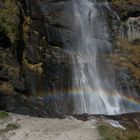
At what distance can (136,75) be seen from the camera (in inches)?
1324

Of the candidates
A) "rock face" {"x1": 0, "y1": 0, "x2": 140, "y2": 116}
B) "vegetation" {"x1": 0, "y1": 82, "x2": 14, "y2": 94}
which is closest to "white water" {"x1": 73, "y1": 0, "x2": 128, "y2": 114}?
"rock face" {"x1": 0, "y1": 0, "x2": 140, "y2": 116}

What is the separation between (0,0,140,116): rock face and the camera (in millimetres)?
26922

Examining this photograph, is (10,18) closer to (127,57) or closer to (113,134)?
(127,57)

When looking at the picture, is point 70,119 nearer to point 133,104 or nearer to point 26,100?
point 26,100

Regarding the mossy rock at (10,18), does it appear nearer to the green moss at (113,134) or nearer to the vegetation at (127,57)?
the vegetation at (127,57)

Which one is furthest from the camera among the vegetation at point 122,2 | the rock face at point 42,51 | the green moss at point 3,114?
the vegetation at point 122,2

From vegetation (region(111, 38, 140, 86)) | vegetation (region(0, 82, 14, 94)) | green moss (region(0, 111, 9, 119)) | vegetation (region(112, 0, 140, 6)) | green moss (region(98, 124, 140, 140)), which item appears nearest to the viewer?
green moss (region(98, 124, 140, 140))

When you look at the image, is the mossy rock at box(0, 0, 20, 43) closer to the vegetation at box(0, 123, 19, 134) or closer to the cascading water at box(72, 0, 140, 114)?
the cascading water at box(72, 0, 140, 114)

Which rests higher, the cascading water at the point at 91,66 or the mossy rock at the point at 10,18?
the mossy rock at the point at 10,18

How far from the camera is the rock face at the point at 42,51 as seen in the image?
2692 centimetres

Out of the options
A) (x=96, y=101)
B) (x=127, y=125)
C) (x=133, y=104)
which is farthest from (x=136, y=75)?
(x=127, y=125)

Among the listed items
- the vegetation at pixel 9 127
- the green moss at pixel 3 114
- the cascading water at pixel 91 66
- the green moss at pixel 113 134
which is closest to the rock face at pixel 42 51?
the cascading water at pixel 91 66

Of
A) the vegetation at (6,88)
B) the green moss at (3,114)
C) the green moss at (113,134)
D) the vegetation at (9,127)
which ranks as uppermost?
the vegetation at (6,88)

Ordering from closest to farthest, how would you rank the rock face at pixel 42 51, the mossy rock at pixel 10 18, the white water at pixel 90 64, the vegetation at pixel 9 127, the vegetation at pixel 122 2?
the vegetation at pixel 9 127 → the rock face at pixel 42 51 → the mossy rock at pixel 10 18 → the white water at pixel 90 64 → the vegetation at pixel 122 2
